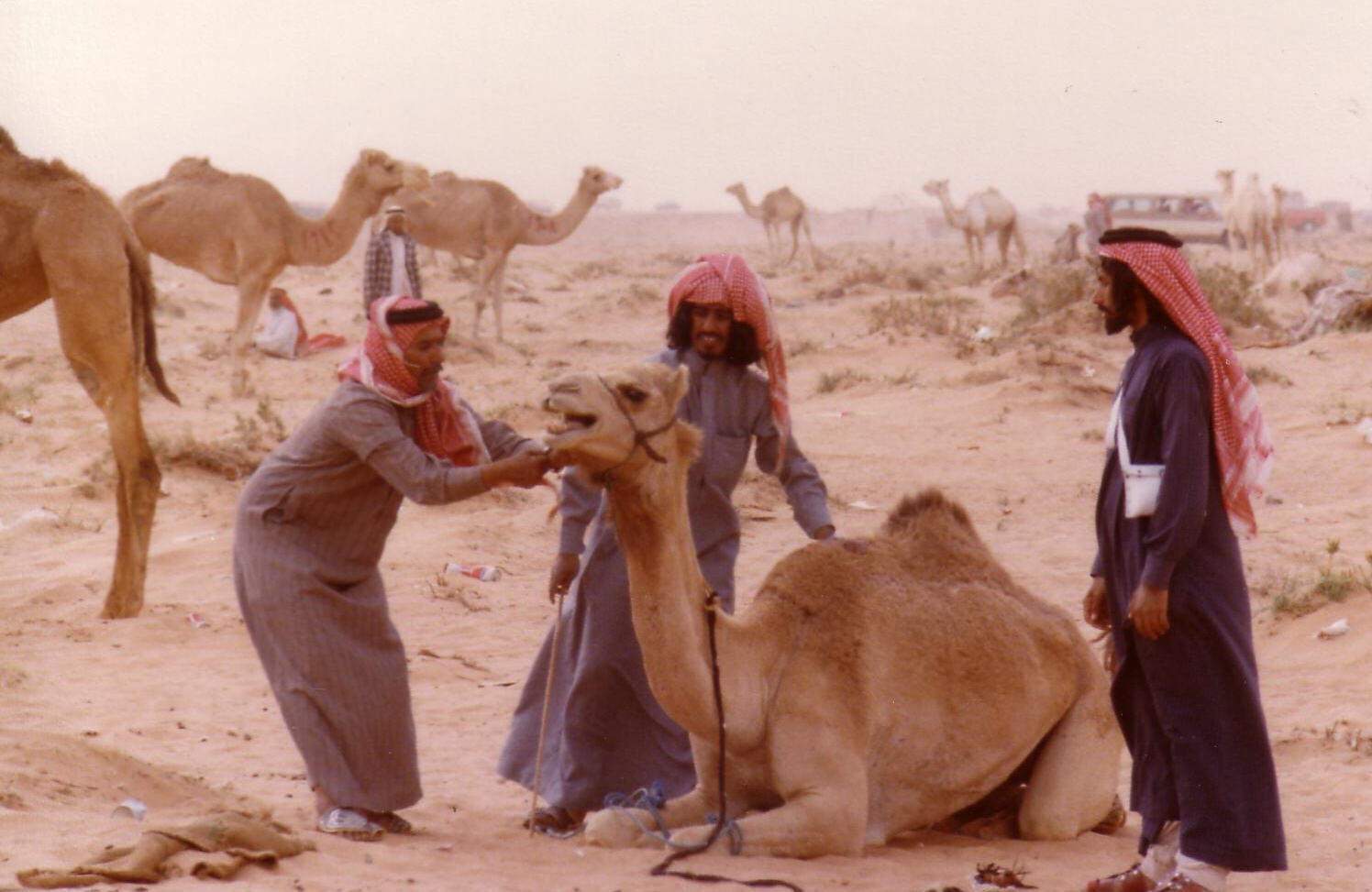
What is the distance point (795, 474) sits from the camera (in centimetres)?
561

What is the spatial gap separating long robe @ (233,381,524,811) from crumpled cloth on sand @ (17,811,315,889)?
44 centimetres

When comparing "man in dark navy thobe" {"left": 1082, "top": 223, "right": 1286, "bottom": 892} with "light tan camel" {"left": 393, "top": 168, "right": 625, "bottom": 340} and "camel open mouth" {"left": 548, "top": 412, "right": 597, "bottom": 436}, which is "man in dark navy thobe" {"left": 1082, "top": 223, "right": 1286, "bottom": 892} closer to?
"camel open mouth" {"left": 548, "top": 412, "right": 597, "bottom": 436}

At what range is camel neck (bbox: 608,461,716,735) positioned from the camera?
454cm

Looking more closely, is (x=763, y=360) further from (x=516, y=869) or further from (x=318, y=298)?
(x=318, y=298)

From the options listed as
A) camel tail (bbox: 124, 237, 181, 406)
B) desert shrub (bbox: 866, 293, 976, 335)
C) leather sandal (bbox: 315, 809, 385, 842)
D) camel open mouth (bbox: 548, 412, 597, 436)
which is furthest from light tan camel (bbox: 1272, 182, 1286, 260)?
camel open mouth (bbox: 548, 412, 597, 436)

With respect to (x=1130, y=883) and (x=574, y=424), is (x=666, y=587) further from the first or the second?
(x=1130, y=883)

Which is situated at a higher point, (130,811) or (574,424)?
(574,424)

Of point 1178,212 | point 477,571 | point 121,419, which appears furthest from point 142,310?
point 1178,212

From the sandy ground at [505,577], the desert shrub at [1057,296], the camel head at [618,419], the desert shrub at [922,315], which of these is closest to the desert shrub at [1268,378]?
the sandy ground at [505,577]

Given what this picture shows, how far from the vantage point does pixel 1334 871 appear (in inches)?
205

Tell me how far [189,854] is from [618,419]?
1620 millimetres

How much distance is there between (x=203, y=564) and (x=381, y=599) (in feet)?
17.1

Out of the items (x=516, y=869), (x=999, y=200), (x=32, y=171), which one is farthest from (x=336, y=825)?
(x=999, y=200)

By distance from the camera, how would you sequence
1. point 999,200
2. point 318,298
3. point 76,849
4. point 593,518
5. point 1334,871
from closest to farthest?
point 76,849 → point 1334,871 → point 593,518 → point 318,298 → point 999,200
